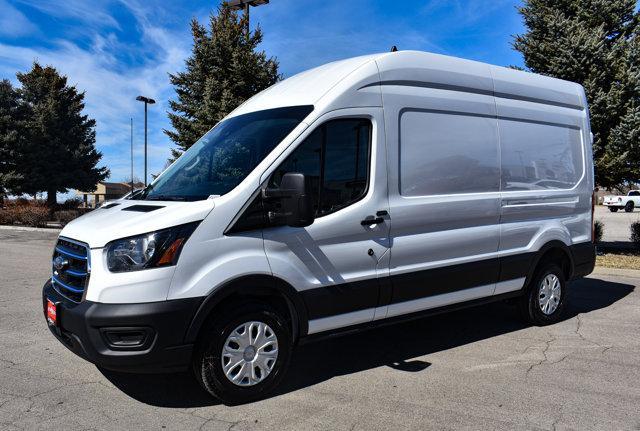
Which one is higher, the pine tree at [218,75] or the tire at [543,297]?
the pine tree at [218,75]

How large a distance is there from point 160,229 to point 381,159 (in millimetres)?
1944

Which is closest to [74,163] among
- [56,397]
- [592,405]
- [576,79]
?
[576,79]

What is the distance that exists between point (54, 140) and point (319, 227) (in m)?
30.8

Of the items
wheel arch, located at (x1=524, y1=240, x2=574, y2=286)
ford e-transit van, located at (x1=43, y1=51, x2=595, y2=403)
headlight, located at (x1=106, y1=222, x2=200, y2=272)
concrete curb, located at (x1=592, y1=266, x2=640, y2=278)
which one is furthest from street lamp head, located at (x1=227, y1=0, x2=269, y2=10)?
headlight, located at (x1=106, y1=222, x2=200, y2=272)

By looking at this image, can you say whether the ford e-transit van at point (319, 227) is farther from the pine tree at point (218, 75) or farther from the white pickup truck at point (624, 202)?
the white pickup truck at point (624, 202)

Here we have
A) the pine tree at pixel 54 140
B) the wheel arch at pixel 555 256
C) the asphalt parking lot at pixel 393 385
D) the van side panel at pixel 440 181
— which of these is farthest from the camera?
the pine tree at pixel 54 140

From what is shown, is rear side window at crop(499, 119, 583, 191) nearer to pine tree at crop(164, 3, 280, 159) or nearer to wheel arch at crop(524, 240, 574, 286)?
wheel arch at crop(524, 240, 574, 286)

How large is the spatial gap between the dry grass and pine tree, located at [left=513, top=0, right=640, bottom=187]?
68.6 inches

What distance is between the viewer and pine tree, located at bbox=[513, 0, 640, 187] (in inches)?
468

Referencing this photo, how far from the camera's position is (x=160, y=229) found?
347cm

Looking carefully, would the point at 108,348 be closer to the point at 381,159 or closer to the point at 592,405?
the point at 381,159

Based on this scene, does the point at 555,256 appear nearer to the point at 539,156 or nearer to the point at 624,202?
the point at 539,156

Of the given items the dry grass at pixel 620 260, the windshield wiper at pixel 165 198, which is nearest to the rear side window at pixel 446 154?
the windshield wiper at pixel 165 198

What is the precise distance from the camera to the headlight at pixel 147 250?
3459mm
